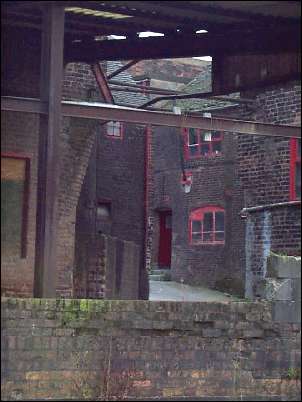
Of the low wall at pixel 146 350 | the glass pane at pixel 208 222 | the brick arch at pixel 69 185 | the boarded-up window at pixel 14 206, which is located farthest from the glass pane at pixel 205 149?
the low wall at pixel 146 350

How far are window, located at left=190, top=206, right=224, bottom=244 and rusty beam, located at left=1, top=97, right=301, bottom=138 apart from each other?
15798mm

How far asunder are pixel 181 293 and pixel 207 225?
3.47 meters

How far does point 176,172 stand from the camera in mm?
32719

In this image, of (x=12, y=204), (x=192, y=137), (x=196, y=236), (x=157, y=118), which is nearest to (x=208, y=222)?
(x=196, y=236)

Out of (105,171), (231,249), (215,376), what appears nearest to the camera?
(215,376)

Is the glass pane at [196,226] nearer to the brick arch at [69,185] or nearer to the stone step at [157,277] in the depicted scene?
the stone step at [157,277]

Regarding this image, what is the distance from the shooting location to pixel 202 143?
31.7 m

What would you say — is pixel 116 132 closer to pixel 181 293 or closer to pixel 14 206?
pixel 181 293

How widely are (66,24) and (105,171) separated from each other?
718cm

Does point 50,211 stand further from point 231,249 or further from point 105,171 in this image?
point 231,249

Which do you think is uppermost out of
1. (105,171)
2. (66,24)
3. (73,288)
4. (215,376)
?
(66,24)

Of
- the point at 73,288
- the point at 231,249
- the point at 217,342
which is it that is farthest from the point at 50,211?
the point at 231,249

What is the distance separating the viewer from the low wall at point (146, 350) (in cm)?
1246

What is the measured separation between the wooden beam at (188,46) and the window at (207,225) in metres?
14.7
